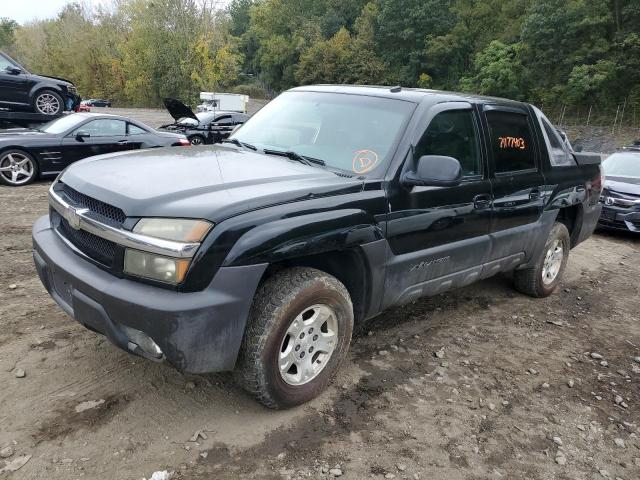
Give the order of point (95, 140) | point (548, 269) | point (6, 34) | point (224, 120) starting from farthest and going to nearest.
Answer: point (6, 34), point (224, 120), point (95, 140), point (548, 269)

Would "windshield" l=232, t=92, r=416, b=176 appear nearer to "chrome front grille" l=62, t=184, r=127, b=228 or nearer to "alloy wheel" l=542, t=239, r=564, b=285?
"chrome front grille" l=62, t=184, r=127, b=228

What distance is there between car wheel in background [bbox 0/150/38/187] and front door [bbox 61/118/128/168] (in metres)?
0.53

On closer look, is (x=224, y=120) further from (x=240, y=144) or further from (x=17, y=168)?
(x=240, y=144)

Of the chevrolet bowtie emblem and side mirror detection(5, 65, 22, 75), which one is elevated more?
side mirror detection(5, 65, 22, 75)

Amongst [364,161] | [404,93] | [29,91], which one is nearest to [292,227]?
[364,161]

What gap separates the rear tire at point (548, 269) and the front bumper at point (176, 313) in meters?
3.38

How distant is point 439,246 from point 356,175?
0.84 metres

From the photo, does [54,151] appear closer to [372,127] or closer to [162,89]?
[372,127]

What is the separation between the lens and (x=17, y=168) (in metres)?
8.69

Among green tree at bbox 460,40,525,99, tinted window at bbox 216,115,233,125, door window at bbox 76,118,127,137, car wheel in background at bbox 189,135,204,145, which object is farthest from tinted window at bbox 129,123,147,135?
green tree at bbox 460,40,525,99

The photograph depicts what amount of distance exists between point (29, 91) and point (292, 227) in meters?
11.2

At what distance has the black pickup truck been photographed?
250 cm

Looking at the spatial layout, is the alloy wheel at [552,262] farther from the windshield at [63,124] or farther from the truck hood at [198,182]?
the windshield at [63,124]

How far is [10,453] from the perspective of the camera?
8.32ft
